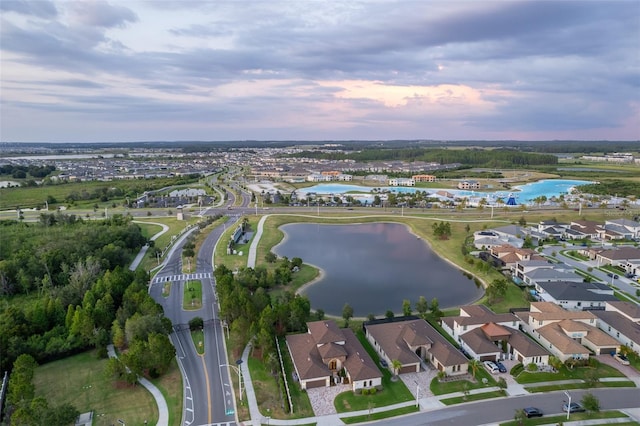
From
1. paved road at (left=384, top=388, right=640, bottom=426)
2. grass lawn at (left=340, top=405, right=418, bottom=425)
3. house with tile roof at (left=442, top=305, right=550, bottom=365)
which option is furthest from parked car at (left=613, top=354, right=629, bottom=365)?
grass lawn at (left=340, top=405, right=418, bottom=425)

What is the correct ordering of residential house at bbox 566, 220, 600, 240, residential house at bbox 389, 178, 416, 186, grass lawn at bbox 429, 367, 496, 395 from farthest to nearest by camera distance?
residential house at bbox 389, 178, 416, 186 < residential house at bbox 566, 220, 600, 240 < grass lawn at bbox 429, 367, 496, 395

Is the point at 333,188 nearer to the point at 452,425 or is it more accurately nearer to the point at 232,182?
the point at 232,182

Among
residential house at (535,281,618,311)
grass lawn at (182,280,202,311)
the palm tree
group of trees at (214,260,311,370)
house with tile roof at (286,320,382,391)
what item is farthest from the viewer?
grass lawn at (182,280,202,311)

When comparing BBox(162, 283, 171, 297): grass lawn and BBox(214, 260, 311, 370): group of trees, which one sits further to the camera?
BBox(162, 283, 171, 297): grass lawn

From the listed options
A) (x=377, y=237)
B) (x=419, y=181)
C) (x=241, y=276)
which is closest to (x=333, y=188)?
(x=419, y=181)

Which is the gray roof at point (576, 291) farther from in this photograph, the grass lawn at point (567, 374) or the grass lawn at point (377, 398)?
the grass lawn at point (377, 398)

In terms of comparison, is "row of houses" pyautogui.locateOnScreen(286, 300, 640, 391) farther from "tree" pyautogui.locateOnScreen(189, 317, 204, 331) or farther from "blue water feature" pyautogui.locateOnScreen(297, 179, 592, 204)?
"blue water feature" pyautogui.locateOnScreen(297, 179, 592, 204)
